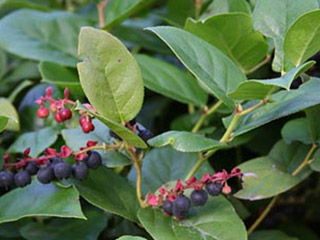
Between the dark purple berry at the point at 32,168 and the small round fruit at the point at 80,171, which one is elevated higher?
the small round fruit at the point at 80,171

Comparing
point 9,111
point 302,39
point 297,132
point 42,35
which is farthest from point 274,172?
point 42,35

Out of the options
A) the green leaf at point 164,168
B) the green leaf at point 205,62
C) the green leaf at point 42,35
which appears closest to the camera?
the green leaf at point 205,62

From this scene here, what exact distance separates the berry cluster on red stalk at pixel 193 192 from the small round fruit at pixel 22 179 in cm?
20

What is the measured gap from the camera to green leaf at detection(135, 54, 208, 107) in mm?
1178

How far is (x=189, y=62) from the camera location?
842mm

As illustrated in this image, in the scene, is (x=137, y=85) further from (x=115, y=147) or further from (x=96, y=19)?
(x=96, y=19)

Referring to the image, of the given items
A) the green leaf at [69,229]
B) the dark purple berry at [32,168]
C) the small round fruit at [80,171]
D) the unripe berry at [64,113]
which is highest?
the unripe berry at [64,113]

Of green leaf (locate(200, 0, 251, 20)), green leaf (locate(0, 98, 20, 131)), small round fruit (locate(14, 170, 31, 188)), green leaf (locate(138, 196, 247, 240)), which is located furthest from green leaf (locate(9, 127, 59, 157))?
green leaf (locate(200, 0, 251, 20))

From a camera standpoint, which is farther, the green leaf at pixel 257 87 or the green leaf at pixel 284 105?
the green leaf at pixel 284 105

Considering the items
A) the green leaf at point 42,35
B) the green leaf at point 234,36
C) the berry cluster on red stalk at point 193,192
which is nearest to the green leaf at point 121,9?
the green leaf at point 42,35

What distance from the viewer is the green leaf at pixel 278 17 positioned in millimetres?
881

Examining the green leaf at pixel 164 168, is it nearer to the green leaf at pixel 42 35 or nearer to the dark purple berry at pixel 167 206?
the dark purple berry at pixel 167 206

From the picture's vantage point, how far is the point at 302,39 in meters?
0.81

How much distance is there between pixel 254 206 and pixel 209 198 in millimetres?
339
